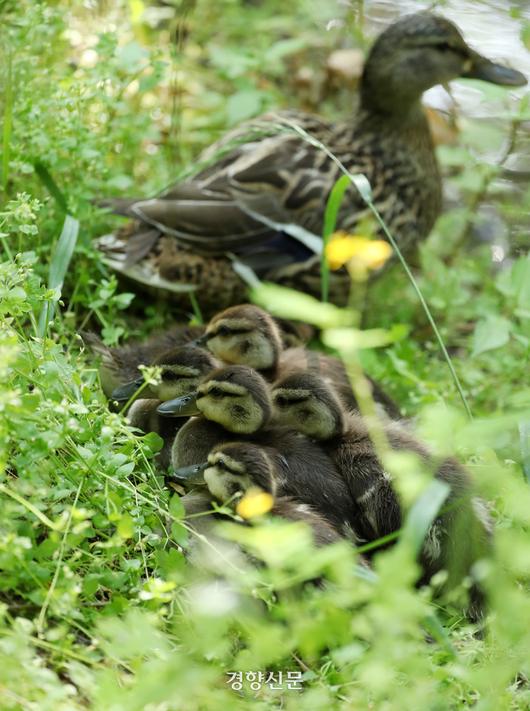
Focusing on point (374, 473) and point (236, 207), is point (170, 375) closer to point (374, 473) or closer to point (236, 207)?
point (374, 473)

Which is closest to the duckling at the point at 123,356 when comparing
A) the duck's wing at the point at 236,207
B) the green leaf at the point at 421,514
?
the duck's wing at the point at 236,207

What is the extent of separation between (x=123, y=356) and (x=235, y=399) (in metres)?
0.64

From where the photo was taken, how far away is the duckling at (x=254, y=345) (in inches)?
120

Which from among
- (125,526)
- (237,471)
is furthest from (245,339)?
(125,526)

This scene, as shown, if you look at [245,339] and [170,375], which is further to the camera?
[245,339]

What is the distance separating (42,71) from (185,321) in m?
1.10

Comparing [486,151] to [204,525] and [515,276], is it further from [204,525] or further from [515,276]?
[204,525]

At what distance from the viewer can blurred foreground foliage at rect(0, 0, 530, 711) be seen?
1.70 m

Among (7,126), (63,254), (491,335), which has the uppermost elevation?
(7,126)

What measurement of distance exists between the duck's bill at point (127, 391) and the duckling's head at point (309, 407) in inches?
15.9

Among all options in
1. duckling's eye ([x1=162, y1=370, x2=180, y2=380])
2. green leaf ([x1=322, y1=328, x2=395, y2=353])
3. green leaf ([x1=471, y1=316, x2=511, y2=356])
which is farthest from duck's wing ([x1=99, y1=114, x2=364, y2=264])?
green leaf ([x1=322, y1=328, x2=395, y2=353])

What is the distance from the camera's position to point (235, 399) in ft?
8.87

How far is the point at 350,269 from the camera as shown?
3.94m

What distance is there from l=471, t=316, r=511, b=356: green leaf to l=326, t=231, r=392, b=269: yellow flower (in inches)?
17.0
